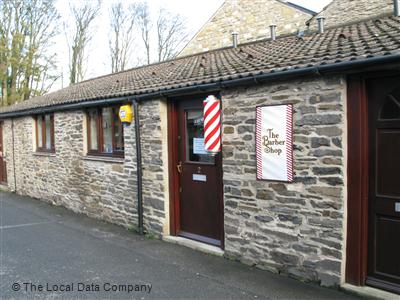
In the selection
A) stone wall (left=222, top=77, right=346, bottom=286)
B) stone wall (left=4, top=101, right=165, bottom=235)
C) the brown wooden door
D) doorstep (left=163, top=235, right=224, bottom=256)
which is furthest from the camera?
the brown wooden door

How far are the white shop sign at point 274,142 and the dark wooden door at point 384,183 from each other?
0.96m

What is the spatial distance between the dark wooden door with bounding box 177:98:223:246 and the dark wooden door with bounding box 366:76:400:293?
232 cm

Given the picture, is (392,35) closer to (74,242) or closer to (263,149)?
(263,149)

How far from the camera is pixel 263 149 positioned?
497 cm

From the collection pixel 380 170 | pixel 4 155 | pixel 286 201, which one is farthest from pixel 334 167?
pixel 4 155

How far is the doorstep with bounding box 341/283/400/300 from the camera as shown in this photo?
4.01 m

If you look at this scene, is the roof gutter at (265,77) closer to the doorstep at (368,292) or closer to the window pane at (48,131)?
the doorstep at (368,292)

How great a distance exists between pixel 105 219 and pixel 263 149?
A: 4.64 m

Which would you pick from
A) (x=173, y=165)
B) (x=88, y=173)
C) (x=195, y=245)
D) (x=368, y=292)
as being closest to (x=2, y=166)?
(x=88, y=173)

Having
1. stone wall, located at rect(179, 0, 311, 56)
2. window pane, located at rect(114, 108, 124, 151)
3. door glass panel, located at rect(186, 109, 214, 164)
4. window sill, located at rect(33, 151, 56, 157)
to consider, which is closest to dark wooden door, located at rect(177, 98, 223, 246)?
door glass panel, located at rect(186, 109, 214, 164)

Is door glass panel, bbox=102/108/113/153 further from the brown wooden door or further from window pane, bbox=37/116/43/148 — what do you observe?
the brown wooden door

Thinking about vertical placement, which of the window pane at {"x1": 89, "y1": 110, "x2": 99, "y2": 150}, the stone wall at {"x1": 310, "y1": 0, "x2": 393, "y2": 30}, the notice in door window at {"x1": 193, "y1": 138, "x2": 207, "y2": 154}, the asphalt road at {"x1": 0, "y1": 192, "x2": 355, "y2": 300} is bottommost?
the asphalt road at {"x1": 0, "y1": 192, "x2": 355, "y2": 300}

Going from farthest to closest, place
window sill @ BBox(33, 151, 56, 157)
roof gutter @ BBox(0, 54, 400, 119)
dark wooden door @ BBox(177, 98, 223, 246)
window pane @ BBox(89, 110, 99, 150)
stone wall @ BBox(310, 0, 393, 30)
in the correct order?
window sill @ BBox(33, 151, 56, 157)
stone wall @ BBox(310, 0, 393, 30)
window pane @ BBox(89, 110, 99, 150)
dark wooden door @ BBox(177, 98, 223, 246)
roof gutter @ BBox(0, 54, 400, 119)

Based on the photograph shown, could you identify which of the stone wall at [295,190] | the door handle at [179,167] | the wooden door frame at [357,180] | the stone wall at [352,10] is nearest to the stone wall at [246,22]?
the stone wall at [352,10]
